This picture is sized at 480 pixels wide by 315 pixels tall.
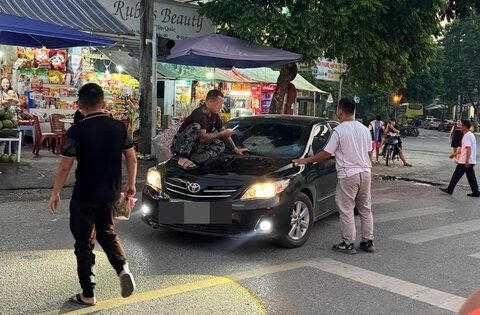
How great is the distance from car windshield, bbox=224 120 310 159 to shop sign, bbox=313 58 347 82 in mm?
8802

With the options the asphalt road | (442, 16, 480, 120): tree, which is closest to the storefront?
the asphalt road

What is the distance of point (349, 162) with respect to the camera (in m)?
5.82

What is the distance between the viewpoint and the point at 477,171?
1606cm

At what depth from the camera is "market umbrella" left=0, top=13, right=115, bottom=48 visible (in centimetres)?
904

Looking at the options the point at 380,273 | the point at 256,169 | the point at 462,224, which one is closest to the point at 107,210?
the point at 256,169

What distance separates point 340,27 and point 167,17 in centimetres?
550

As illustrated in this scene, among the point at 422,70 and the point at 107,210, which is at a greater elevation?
the point at 422,70

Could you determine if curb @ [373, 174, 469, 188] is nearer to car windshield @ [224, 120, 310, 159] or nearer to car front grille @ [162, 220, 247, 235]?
car windshield @ [224, 120, 310, 159]

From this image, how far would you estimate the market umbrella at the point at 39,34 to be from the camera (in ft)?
29.6

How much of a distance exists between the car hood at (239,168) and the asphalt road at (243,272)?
2.68ft

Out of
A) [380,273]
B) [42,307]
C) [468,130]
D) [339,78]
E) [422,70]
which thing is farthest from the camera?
[339,78]

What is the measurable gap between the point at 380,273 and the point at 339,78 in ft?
37.4

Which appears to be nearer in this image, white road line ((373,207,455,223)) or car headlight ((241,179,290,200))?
car headlight ((241,179,290,200))

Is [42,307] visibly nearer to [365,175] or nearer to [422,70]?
[365,175]
